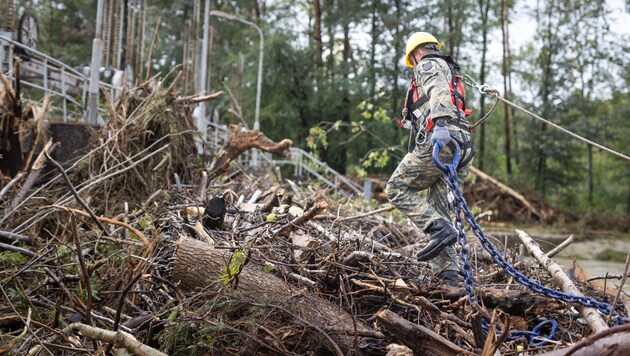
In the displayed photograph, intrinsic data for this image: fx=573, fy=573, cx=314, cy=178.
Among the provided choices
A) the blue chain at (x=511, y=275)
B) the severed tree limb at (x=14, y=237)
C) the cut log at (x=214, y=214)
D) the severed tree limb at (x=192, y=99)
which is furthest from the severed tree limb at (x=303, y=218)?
the severed tree limb at (x=192, y=99)

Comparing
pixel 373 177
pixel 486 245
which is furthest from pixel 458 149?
pixel 373 177

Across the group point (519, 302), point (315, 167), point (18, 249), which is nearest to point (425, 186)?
point (519, 302)

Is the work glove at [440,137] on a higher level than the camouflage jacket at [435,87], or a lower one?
lower

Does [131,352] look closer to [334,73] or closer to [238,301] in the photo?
[238,301]

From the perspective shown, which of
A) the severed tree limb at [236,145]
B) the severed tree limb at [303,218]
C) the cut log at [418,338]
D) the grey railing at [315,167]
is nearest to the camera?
the cut log at [418,338]

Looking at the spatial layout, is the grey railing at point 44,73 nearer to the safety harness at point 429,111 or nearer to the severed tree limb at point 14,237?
the severed tree limb at point 14,237

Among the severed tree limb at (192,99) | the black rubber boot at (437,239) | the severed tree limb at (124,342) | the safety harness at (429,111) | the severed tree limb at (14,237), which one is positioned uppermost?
the severed tree limb at (192,99)

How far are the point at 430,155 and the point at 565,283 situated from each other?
1.40 m

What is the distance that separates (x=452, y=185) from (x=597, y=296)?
182 centimetres

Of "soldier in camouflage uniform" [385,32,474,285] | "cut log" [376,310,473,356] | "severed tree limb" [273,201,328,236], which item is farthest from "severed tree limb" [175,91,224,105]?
"cut log" [376,310,473,356]

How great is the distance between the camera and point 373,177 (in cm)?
2114

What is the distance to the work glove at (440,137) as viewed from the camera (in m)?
4.31

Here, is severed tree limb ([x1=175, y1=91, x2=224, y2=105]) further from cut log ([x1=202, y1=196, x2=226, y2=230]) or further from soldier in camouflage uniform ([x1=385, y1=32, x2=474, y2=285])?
soldier in camouflage uniform ([x1=385, y1=32, x2=474, y2=285])

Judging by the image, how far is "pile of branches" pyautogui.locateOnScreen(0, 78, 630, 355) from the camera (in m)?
3.09
